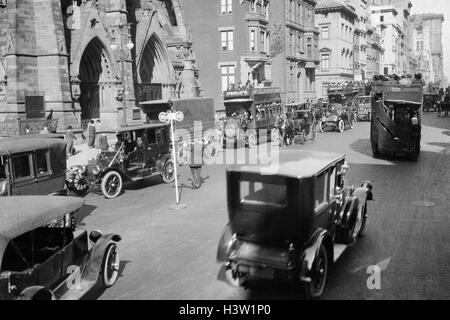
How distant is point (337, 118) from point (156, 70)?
15.1m

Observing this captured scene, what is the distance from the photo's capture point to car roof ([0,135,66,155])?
11.5 m

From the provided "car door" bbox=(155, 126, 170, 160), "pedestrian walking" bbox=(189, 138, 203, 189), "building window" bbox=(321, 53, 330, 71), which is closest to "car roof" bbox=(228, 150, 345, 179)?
"pedestrian walking" bbox=(189, 138, 203, 189)

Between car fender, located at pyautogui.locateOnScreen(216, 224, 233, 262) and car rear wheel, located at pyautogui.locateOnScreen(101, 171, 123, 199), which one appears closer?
car fender, located at pyautogui.locateOnScreen(216, 224, 233, 262)

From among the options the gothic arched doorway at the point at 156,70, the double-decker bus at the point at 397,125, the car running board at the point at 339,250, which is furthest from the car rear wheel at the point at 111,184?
the gothic arched doorway at the point at 156,70

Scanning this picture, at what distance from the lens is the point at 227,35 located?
42.9 metres

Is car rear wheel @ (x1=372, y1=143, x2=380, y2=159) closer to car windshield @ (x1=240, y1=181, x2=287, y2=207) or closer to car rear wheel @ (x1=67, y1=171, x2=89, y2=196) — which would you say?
car rear wheel @ (x1=67, y1=171, x2=89, y2=196)

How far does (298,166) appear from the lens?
7266mm

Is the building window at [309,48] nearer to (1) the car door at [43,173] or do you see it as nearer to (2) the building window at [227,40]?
(2) the building window at [227,40]

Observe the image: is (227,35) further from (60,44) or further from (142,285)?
(142,285)

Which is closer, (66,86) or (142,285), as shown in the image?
(142,285)

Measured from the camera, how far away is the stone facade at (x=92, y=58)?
951 inches

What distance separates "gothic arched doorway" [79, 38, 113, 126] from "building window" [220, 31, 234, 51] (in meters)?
15.7

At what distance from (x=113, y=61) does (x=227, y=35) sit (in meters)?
16.0
